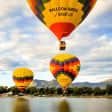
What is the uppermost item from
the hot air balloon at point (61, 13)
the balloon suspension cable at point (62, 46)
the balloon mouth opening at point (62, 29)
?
the hot air balloon at point (61, 13)

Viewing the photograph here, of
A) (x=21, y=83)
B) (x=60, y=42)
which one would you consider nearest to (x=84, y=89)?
(x=21, y=83)

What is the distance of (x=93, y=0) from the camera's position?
38.2 m

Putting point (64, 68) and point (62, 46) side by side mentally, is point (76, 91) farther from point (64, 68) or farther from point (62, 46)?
point (62, 46)

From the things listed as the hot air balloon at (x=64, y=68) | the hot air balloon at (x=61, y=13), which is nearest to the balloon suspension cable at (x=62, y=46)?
the hot air balloon at (x=61, y=13)

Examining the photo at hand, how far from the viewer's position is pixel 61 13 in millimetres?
36094

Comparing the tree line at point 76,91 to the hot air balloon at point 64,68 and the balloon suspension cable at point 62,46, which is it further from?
the balloon suspension cable at point 62,46

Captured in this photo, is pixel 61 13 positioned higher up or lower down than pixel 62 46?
higher up

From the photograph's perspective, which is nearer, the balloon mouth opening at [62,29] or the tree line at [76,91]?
the balloon mouth opening at [62,29]

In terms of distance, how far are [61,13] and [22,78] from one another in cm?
5872

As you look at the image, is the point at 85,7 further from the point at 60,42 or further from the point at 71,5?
the point at 60,42

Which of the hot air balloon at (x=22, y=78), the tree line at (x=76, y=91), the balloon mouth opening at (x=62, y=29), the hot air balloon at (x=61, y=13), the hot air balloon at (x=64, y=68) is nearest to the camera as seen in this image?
the hot air balloon at (x=61, y=13)

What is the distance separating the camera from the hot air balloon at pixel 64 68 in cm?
6159

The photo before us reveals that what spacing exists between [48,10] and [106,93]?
10395 cm

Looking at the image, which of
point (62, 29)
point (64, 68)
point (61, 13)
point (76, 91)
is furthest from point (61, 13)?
point (76, 91)
